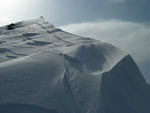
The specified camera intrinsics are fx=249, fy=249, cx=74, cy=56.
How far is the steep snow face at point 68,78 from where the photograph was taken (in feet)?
36.1

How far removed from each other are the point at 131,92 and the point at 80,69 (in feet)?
10.2

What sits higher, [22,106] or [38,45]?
[38,45]

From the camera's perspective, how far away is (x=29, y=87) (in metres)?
11.5

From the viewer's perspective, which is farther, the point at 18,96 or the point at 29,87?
the point at 29,87

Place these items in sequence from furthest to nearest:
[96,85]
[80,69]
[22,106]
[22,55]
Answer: [22,55] < [80,69] < [96,85] < [22,106]

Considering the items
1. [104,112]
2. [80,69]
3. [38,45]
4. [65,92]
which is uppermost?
[38,45]

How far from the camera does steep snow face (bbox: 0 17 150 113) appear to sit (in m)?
11.0

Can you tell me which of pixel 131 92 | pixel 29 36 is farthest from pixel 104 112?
pixel 29 36

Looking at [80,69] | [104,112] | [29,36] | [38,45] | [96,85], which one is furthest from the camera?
[29,36]

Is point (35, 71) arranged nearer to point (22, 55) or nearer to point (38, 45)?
point (22, 55)

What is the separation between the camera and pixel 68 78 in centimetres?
1263

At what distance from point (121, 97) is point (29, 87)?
4.74m

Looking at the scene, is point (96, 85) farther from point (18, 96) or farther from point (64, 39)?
point (64, 39)

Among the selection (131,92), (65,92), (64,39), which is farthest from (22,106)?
(64,39)
